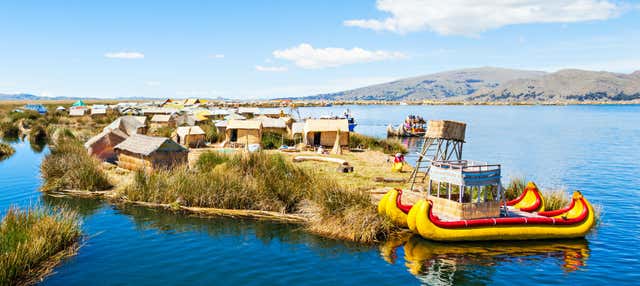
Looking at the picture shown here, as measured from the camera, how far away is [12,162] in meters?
32.3

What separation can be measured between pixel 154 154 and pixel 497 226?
641 inches

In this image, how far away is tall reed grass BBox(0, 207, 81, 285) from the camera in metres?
10.6

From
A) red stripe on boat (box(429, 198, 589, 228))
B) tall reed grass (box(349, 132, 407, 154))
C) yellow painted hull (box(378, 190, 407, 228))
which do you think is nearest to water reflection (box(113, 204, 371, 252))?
yellow painted hull (box(378, 190, 407, 228))

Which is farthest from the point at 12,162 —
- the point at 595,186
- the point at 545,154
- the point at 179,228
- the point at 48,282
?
the point at 545,154

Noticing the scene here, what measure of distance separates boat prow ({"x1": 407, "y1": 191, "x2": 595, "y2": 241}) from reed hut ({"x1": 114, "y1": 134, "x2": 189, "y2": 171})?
41.3 ft

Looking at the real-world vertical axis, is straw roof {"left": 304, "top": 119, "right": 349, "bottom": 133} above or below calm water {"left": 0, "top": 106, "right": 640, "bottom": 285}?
above

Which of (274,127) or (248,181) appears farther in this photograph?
(274,127)

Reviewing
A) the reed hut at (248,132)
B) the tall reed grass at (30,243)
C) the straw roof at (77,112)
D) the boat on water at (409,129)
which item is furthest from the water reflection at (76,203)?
the straw roof at (77,112)

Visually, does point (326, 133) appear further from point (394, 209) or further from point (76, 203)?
point (394, 209)

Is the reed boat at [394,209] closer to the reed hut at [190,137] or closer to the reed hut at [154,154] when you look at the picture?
the reed hut at [154,154]

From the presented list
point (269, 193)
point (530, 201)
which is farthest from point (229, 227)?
point (530, 201)

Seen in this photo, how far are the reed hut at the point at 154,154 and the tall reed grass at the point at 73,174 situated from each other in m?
1.90

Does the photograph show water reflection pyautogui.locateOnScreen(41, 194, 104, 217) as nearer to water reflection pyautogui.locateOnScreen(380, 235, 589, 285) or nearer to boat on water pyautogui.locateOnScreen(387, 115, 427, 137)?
water reflection pyautogui.locateOnScreen(380, 235, 589, 285)

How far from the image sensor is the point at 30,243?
1177 centimetres
